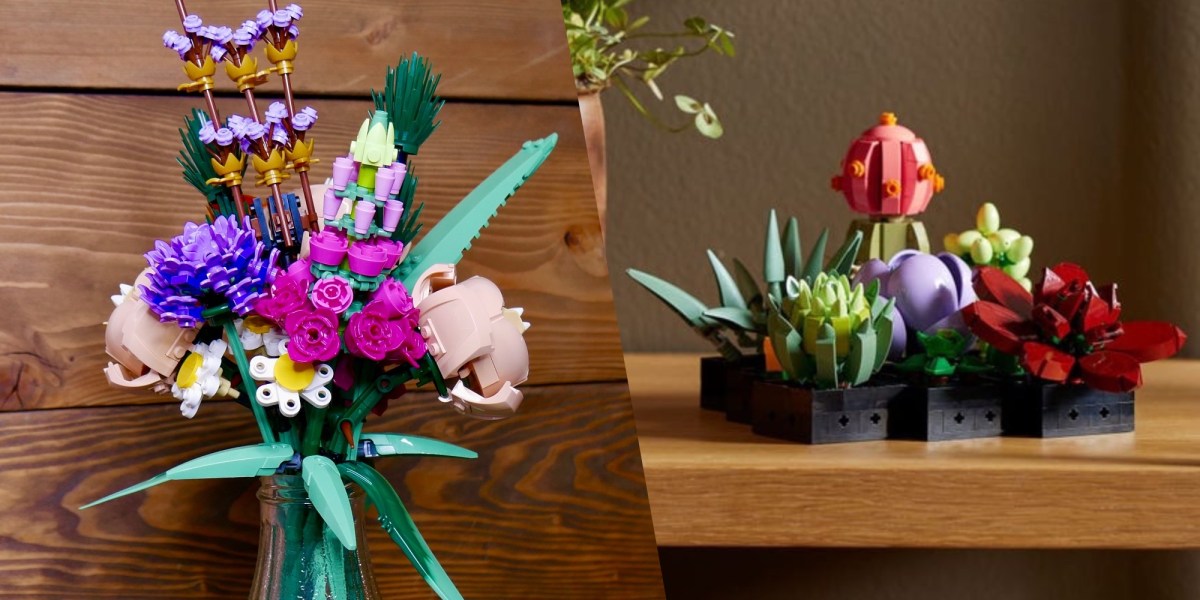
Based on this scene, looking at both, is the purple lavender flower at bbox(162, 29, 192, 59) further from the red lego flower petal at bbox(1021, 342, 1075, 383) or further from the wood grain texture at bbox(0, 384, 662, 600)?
the red lego flower petal at bbox(1021, 342, 1075, 383)

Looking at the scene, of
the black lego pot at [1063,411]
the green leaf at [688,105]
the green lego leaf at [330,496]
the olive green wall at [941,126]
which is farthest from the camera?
the olive green wall at [941,126]

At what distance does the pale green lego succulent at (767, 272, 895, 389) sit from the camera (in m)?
0.71

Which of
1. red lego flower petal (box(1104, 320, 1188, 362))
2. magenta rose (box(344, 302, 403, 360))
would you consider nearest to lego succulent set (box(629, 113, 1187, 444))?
red lego flower petal (box(1104, 320, 1188, 362))

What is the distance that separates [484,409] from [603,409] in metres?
0.25

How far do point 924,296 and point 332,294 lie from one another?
45 cm

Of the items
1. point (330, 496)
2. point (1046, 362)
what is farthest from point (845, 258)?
point (330, 496)

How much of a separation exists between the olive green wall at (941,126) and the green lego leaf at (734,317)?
29cm

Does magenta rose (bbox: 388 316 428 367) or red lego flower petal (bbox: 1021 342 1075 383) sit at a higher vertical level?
magenta rose (bbox: 388 316 428 367)

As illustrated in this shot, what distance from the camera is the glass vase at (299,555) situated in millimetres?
506

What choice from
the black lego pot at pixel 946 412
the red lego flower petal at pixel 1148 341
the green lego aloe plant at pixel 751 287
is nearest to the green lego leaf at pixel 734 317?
the green lego aloe plant at pixel 751 287

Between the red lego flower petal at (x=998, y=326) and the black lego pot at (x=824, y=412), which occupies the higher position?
the red lego flower petal at (x=998, y=326)

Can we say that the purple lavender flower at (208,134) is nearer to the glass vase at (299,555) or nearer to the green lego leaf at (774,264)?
the glass vase at (299,555)

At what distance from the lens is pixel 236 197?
20.0 inches

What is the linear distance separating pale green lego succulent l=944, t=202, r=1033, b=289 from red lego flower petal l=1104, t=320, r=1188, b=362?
111 mm
